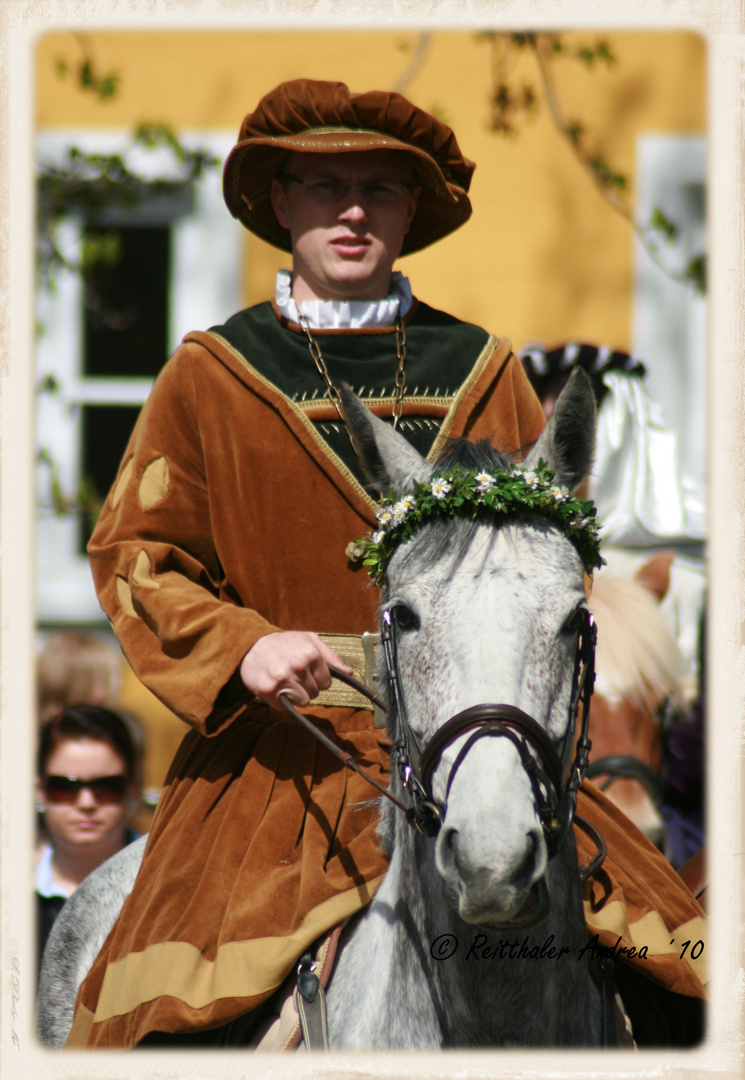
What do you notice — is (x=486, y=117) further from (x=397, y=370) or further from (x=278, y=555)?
(x=278, y=555)

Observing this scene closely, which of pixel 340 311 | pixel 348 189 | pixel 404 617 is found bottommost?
pixel 404 617

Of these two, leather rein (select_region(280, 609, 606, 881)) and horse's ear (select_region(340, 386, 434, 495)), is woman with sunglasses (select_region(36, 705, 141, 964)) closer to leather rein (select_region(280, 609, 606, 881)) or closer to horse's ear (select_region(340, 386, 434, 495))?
leather rein (select_region(280, 609, 606, 881))

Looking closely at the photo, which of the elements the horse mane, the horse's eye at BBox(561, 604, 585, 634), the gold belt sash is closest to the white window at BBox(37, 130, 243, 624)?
the horse mane

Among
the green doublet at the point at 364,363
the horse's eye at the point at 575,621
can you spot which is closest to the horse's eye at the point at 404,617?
the horse's eye at the point at 575,621

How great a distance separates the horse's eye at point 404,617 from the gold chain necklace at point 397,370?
669 millimetres

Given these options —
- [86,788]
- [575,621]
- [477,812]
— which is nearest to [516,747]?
[477,812]

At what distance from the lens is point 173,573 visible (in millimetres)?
2715

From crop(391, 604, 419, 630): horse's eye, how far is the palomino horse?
2.71 meters

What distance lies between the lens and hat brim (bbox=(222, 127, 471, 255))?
109 inches

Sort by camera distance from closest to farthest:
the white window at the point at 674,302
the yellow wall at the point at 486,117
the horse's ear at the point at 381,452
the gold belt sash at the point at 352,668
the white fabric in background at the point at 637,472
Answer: the horse's ear at the point at 381,452 → the gold belt sash at the point at 352,668 → the white fabric in background at the point at 637,472 → the yellow wall at the point at 486,117 → the white window at the point at 674,302

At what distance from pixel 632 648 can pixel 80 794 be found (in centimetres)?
224

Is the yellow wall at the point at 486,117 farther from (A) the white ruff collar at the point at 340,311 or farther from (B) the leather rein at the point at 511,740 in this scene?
(B) the leather rein at the point at 511,740

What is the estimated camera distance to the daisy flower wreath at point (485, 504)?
2.23 m

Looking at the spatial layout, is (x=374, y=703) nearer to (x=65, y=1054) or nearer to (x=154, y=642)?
(x=154, y=642)
